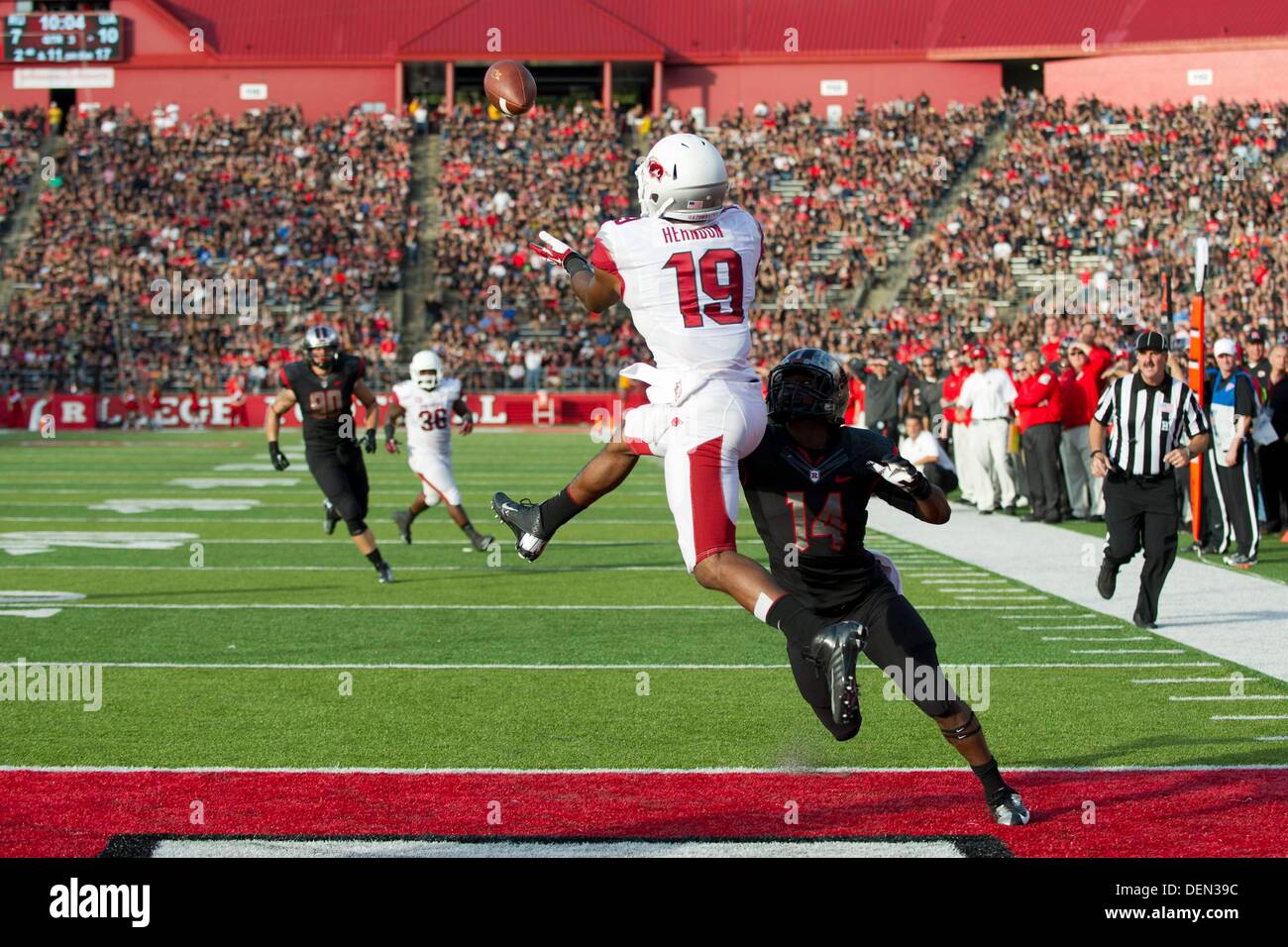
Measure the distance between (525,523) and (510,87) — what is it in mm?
1715

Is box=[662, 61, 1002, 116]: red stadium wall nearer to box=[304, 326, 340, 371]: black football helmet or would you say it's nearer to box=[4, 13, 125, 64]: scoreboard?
box=[4, 13, 125, 64]: scoreboard

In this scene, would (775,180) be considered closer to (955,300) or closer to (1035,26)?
(955,300)

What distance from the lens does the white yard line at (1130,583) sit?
8.46 metres

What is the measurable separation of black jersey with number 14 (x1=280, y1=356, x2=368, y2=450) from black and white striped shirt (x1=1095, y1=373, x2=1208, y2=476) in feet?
16.6

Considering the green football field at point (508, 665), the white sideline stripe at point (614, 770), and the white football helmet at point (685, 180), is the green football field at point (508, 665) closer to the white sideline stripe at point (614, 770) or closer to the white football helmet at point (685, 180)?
the white sideline stripe at point (614, 770)

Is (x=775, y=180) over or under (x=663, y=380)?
over

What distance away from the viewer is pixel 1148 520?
870 cm

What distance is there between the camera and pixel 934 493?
495 cm

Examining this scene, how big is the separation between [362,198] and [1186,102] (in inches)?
851

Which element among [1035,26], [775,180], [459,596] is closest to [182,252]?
[775,180]

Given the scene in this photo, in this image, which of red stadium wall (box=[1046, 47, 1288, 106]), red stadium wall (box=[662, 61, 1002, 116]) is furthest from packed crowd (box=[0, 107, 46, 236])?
red stadium wall (box=[1046, 47, 1288, 106])

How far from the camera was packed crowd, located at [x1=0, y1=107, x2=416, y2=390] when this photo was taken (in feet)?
115

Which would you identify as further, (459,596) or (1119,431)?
(459,596)

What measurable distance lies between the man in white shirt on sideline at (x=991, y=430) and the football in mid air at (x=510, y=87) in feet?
35.5
